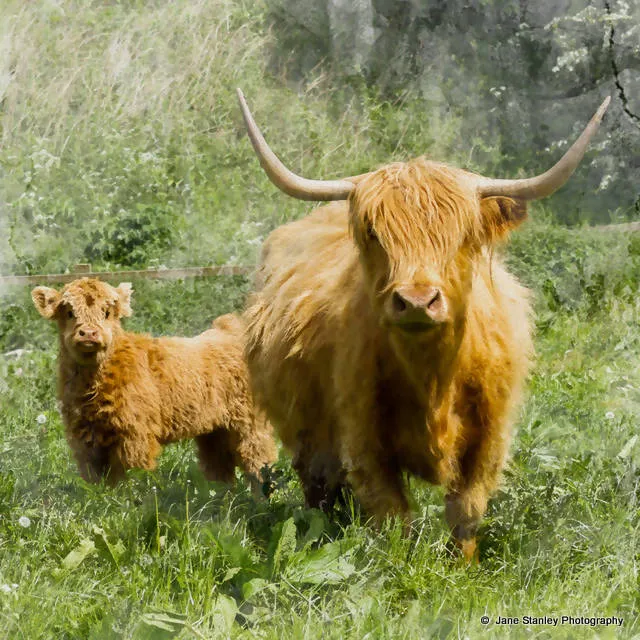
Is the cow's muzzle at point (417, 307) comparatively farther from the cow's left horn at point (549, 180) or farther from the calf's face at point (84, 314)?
the calf's face at point (84, 314)

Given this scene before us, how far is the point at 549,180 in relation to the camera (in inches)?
160

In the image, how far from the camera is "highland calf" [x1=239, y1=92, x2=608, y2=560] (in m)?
4.02

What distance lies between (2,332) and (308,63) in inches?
265

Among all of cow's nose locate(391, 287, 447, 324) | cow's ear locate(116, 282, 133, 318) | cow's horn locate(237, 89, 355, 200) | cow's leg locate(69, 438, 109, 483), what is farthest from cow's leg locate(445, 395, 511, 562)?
cow's ear locate(116, 282, 133, 318)

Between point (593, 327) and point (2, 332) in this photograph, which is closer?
point (593, 327)

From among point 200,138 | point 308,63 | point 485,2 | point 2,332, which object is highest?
point 485,2

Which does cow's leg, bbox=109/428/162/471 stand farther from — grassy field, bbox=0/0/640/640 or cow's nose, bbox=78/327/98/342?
cow's nose, bbox=78/327/98/342

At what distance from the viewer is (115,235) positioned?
11258mm

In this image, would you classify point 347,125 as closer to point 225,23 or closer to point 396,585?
point 225,23

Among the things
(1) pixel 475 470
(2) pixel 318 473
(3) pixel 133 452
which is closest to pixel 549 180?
(1) pixel 475 470

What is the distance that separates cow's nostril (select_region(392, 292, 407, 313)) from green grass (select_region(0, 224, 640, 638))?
0.86 m

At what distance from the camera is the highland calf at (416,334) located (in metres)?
4.02

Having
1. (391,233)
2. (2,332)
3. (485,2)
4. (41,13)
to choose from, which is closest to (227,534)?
(391,233)

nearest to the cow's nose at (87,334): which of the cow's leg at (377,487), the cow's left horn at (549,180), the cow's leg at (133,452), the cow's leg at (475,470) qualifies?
the cow's leg at (133,452)
